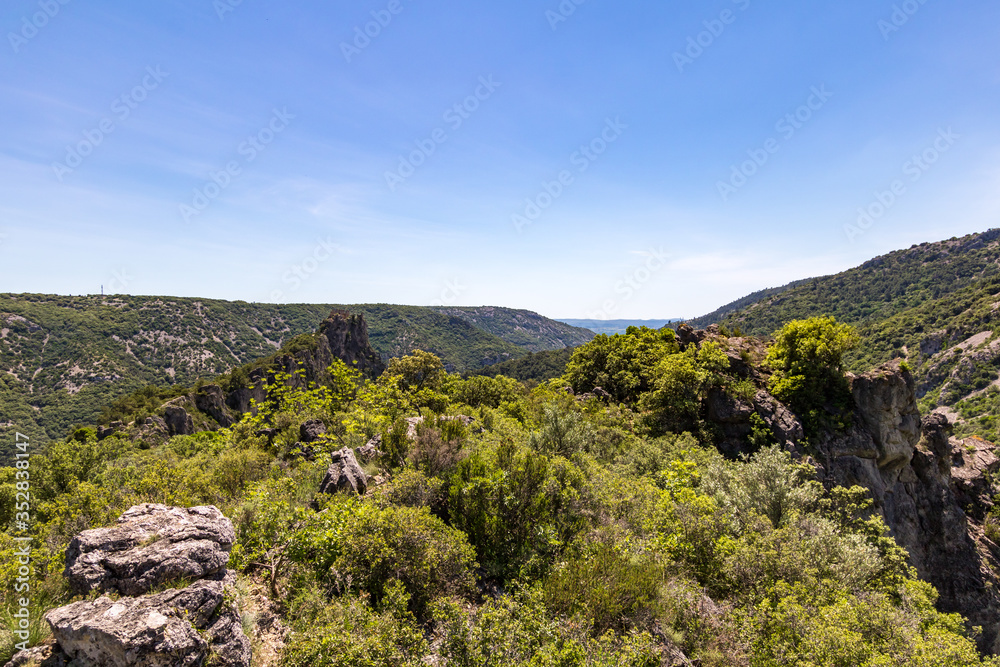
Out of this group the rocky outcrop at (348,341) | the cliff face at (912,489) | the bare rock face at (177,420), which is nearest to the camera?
the cliff face at (912,489)

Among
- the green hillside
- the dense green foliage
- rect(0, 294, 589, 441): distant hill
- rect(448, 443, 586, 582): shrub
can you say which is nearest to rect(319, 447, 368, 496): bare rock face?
the dense green foliage

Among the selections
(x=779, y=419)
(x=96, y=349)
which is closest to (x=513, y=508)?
(x=779, y=419)

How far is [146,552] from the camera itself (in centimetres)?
636

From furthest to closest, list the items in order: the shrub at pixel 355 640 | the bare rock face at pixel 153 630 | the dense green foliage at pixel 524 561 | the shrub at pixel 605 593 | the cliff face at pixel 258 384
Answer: the cliff face at pixel 258 384 → the shrub at pixel 605 593 → the dense green foliage at pixel 524 561 → the shrub at pixel 355 640 → the bare rock face at pixel 153 630

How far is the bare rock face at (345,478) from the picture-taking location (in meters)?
11.1

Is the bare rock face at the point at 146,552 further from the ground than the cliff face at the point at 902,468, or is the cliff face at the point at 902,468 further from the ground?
the bare rock face at the point at 146,552

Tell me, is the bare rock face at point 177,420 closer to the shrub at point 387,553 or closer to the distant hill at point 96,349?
the shrub at point 387,553

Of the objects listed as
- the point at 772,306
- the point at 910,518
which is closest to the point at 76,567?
the point at 910,518

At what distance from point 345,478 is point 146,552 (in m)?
5.12

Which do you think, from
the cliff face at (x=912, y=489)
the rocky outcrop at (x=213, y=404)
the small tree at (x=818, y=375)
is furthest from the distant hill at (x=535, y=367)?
the small tree at (x=818, y=375)

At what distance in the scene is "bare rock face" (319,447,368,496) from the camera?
1106 centimetres

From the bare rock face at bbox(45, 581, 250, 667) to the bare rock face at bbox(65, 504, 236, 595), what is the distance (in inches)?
22.4

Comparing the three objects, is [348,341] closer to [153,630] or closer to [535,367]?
[535,367]

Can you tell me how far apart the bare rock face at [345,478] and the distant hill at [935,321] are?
59133 millimetres
